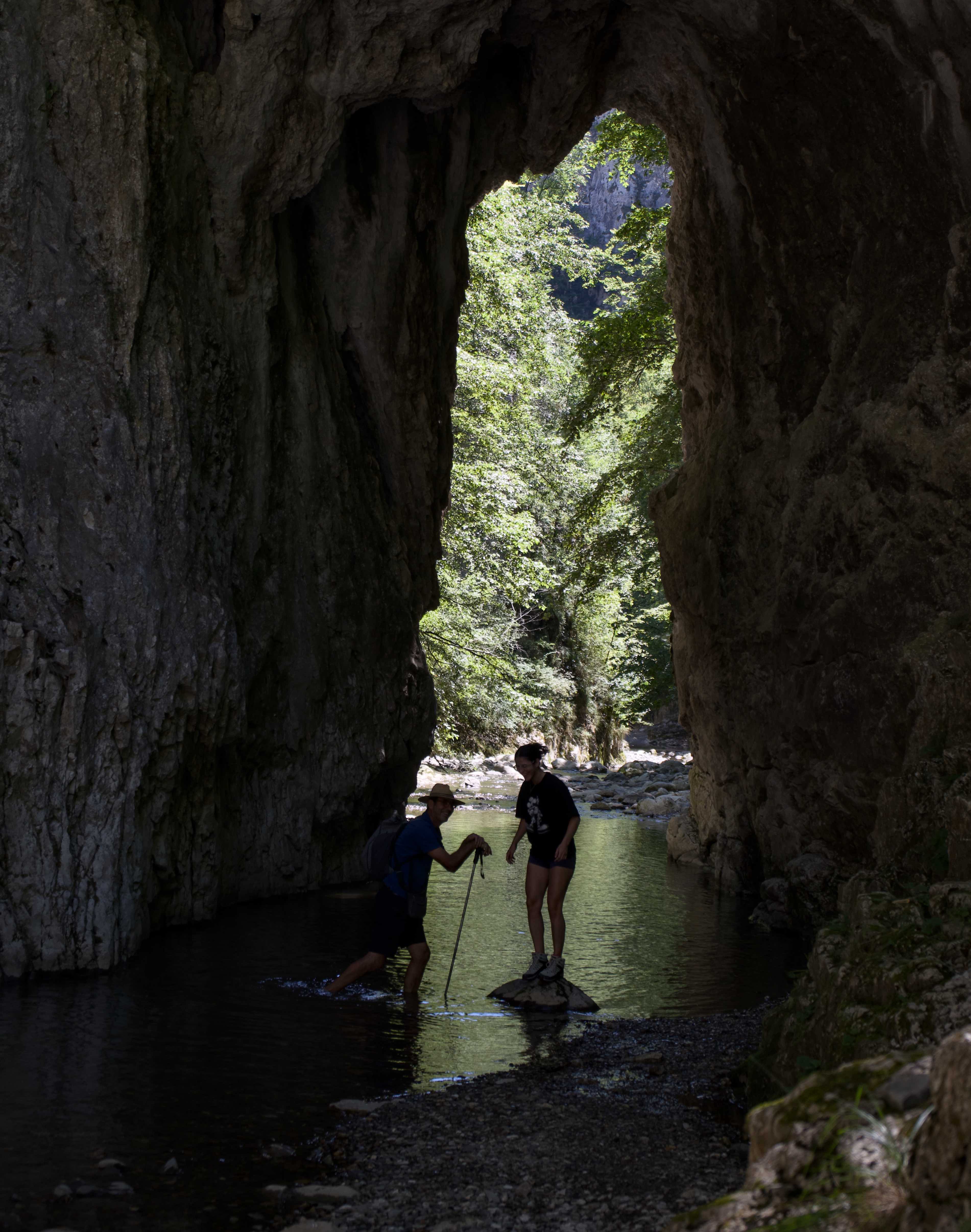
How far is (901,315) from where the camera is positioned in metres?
11.2

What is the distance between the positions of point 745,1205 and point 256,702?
10056 mm

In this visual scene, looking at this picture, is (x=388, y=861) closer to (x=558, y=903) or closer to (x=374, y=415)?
(x=558, y=903)

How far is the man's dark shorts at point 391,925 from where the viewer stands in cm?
834

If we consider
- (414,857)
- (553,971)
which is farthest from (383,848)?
(553,971)

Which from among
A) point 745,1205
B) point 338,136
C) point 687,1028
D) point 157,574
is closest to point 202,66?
point 338,136

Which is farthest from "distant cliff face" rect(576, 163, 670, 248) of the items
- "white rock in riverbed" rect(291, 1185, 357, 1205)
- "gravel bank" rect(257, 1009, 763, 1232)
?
"white rock in riverbed" rect(291, 1185, 357, 1205)

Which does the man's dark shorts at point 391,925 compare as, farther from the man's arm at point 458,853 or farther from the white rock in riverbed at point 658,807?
the white rock in riverbed at point 658,807

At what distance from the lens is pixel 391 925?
8344mm

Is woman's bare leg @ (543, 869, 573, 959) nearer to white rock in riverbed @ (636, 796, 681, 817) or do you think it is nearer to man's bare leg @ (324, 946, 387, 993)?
man's bare leg @ (324, 946, 387, 993)

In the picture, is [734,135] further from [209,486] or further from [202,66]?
[209,486]

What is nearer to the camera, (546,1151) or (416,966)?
(546,1151)

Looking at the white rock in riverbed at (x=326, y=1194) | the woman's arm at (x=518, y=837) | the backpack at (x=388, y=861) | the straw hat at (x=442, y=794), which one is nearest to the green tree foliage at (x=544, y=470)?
the woman's arm at (x=518, y=837)

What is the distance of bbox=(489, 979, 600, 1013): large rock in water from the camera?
823 centimetres

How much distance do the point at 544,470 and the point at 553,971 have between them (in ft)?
77.7
